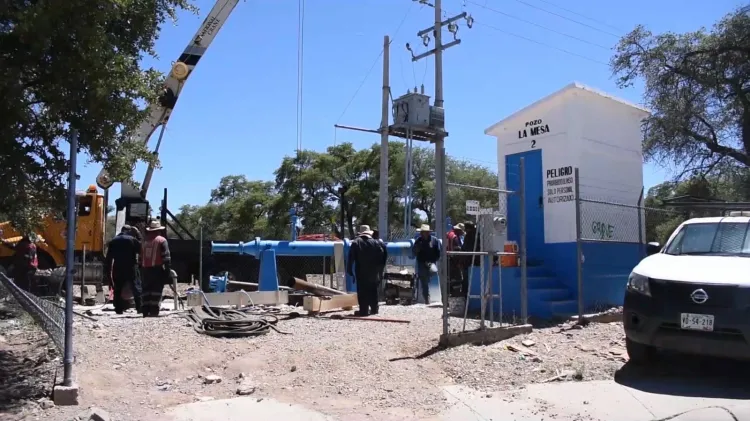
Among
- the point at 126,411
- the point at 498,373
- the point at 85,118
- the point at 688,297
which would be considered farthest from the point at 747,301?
the point at 85,118

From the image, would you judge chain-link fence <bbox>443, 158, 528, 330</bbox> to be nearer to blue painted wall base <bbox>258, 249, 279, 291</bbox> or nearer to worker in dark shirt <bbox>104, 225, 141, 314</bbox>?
blue painted wall base <bbox>258, 249, 279, 291</bbox>

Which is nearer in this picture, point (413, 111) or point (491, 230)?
point (491, 230)

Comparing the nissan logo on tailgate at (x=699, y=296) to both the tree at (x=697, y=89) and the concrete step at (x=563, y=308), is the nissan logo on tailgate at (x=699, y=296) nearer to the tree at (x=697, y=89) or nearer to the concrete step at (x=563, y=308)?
the concrete step at (x=563, y=308)

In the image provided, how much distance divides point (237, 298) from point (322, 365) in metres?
4.78

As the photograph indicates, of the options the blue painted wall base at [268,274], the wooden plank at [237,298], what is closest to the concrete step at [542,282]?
the wooden plank at [237,298]


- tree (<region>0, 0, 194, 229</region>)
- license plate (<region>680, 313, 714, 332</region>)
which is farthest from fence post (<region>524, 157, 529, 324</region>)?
tree (<region>0, 0, 194, 229</region>)

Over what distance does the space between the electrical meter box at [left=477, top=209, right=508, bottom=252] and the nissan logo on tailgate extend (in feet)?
9.16

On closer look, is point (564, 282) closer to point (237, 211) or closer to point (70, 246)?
point (70, 246)

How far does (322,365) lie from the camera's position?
26.3 ft

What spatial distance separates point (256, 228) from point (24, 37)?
40.2 meters

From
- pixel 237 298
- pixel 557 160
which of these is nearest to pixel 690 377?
pixel 557 160

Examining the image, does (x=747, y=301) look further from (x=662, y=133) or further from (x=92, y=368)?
(x=662, y=133)

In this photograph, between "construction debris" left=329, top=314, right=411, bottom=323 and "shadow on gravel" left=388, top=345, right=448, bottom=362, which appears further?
"construction debris" left=329, top=314, right=411, bottom=323

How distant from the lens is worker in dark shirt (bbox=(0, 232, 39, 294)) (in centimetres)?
1443
